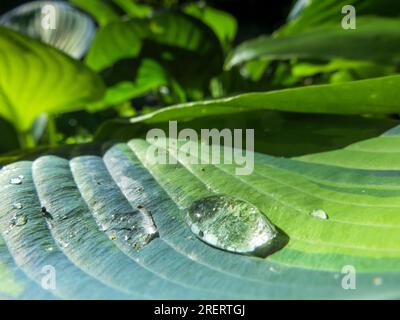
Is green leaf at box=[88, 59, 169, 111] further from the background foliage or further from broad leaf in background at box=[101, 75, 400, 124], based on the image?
broad leaf in background at box=[101, 75, 400, 124]

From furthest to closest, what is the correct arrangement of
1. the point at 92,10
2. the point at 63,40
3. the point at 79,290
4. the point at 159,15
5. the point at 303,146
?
1. the point at 92,10
2. the point at 63,40
3. the point at 159,15
4. the point at 303,146
5. the point at 79,290

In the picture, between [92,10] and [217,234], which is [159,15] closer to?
[92,10]

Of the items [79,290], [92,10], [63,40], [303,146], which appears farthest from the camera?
[92,10]

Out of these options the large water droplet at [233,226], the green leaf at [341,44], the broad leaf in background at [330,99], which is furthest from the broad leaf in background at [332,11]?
the large water droplet at [233,226]

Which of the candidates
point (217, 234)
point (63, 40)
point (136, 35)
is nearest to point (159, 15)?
point (136, 35)

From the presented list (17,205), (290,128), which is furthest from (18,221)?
(290,128)

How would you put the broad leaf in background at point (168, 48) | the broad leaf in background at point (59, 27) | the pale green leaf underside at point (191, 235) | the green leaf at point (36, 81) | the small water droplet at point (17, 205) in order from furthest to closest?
the broad leaf in background at point (59, 27) → the broad leaf in background at point (168, 48) → the green leaf at point (36, 81) → the small water droplet at point (17, 205) → the pale green leaf underside at point (191, 235)

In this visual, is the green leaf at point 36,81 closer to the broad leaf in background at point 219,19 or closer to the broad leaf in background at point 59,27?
the broad leaf in background at point 59,27
